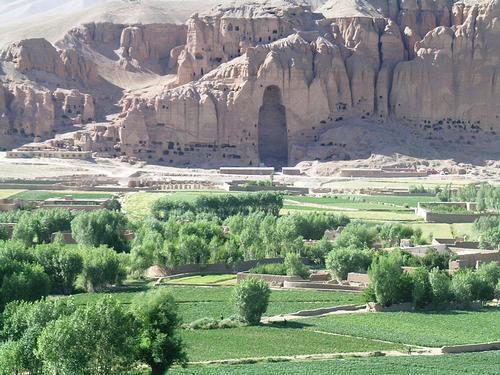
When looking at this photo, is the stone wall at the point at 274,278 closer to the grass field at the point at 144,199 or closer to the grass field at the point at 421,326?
the grass field at the point at 421,326

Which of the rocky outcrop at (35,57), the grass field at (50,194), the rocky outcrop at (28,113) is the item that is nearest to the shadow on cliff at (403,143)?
the grass field at (50,194)

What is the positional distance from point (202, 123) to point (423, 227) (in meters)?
44.5

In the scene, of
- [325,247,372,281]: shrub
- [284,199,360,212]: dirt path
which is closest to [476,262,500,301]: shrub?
[325,247,372,281]: shrub

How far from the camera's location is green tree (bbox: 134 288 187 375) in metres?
46.3

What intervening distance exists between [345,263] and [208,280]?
23.5 feet

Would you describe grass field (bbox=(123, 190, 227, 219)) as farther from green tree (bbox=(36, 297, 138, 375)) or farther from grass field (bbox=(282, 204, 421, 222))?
green tree (bbox=(36, 297, 138, 375))

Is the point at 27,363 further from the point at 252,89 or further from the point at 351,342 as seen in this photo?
the point at 252,89

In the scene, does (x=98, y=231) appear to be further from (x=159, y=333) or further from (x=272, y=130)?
(x=272, y=130)

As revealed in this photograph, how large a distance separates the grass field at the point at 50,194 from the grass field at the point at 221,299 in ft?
135

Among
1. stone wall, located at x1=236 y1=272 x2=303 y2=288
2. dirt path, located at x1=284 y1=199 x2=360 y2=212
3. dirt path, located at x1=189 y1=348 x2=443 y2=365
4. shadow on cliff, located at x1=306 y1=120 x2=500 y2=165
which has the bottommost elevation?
dirt path, located at x1=189 y1=348 x2=443 y2=365

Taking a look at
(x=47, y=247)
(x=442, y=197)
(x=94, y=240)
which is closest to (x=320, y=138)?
(x=442, y=197)

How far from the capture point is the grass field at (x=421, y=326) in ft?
176

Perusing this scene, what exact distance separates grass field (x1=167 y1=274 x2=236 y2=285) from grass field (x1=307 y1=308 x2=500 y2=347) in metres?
11.7

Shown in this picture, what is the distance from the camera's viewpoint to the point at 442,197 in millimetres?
104812
